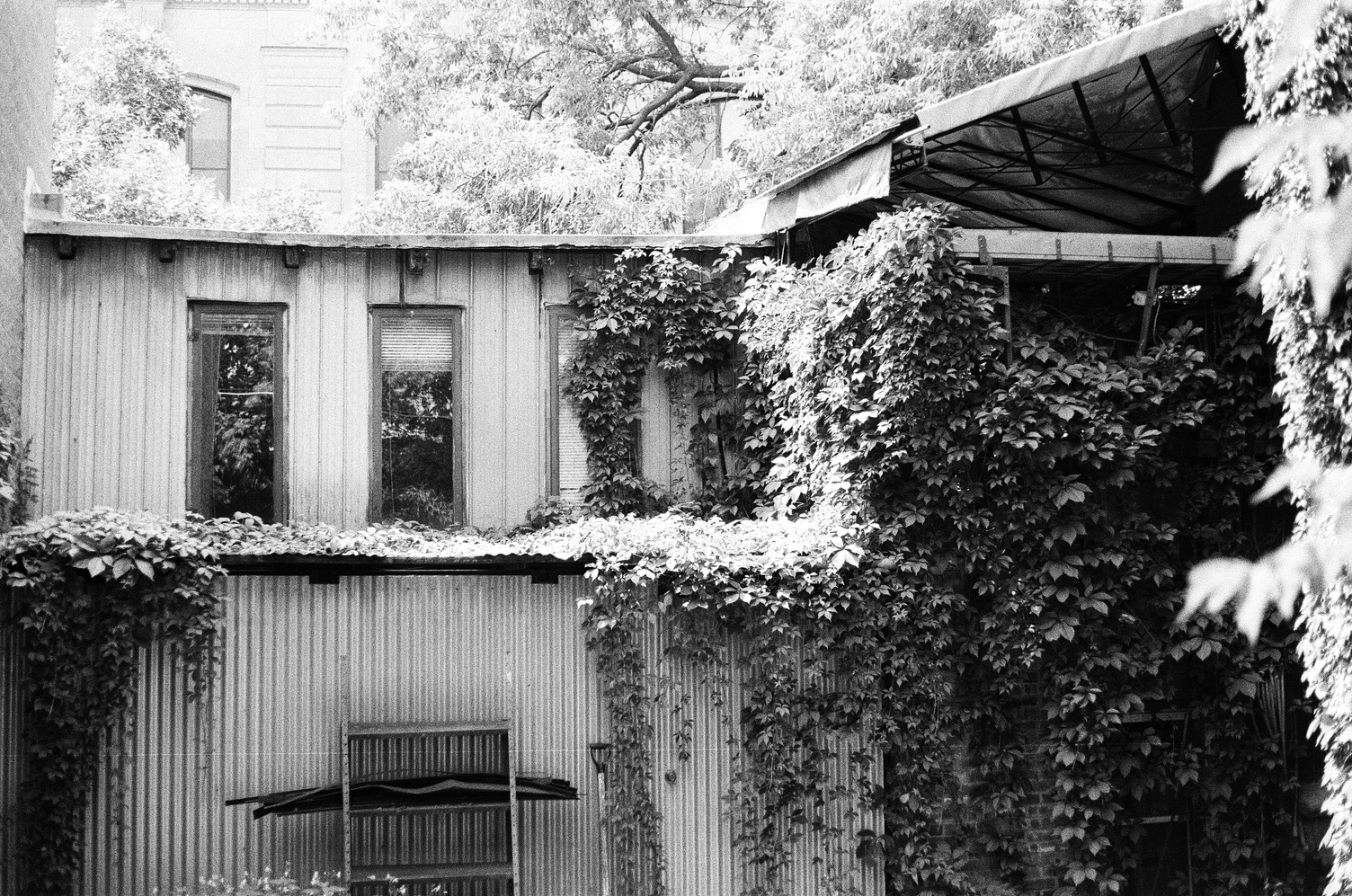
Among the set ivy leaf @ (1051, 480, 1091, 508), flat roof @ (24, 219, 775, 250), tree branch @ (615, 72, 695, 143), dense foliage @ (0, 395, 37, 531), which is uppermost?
tree branch @ (615, 72, 695, 143)

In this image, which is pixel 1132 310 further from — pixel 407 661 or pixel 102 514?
pixel 102 514

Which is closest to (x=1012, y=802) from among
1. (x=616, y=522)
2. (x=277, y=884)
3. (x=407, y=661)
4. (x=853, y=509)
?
(x=853, y=509)

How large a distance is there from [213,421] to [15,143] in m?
2.94

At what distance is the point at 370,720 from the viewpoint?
9.95 m

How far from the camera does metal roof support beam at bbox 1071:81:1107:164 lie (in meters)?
11.2

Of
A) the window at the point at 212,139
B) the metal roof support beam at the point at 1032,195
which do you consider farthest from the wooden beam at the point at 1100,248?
the window at the point at 212,139

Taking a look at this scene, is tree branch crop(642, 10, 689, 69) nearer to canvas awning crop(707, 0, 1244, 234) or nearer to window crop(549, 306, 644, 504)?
canvas awning crop(707, 0, 1244, 234)

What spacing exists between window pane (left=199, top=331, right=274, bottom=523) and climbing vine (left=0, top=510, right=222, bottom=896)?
2.39 meters

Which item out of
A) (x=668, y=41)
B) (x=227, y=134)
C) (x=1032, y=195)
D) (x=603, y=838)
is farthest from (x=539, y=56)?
(x=603, y=838)

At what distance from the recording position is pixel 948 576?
1065cm

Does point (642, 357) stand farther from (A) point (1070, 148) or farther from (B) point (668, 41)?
(B) point (668, 41)

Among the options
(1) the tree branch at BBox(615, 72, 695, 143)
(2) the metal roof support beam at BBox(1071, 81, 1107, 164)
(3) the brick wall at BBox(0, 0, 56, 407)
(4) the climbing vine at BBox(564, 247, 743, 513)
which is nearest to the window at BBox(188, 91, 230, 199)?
(1) the tree branch at BBox(615, 72, 695, 143)

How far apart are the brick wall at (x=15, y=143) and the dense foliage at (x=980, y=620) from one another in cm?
552

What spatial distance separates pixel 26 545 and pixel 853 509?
5.99 metres
